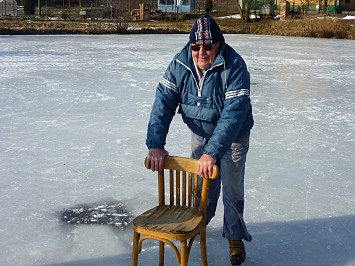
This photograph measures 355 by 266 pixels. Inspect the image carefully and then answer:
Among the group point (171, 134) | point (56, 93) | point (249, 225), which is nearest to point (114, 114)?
point (171, 134)

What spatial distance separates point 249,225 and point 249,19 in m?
32.1

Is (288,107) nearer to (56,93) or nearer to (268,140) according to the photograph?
(268,140)

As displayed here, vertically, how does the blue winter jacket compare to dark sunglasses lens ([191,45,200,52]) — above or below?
below

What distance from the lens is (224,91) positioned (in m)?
2.28

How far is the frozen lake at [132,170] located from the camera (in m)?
2.78

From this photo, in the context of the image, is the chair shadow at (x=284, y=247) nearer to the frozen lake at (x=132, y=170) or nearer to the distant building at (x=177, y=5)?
the frozen lake at (x=132, y=170)

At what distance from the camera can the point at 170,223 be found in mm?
2141

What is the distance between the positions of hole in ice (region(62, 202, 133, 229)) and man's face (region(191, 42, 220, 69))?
132 cm

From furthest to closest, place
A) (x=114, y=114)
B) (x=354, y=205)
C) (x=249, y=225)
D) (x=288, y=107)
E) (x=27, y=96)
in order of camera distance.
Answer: (x=27, y=96)
(x=288, y=107)
(x=114, y=114)
(x=354, y=205)
(x=249, y=225)

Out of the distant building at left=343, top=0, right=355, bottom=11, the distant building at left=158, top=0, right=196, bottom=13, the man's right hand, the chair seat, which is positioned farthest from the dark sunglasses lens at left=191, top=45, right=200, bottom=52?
the distant building at left=343, top=0, right=355, bottom=11

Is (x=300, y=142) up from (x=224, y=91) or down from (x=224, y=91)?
down

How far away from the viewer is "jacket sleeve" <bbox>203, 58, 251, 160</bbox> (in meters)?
2.18

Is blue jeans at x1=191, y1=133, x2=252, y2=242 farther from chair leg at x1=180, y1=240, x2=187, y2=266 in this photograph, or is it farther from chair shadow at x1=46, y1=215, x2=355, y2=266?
chair leg at x1=180, y1=240, x2=187, y2=266

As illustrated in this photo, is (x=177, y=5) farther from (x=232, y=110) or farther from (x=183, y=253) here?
(x=183, y=253)
